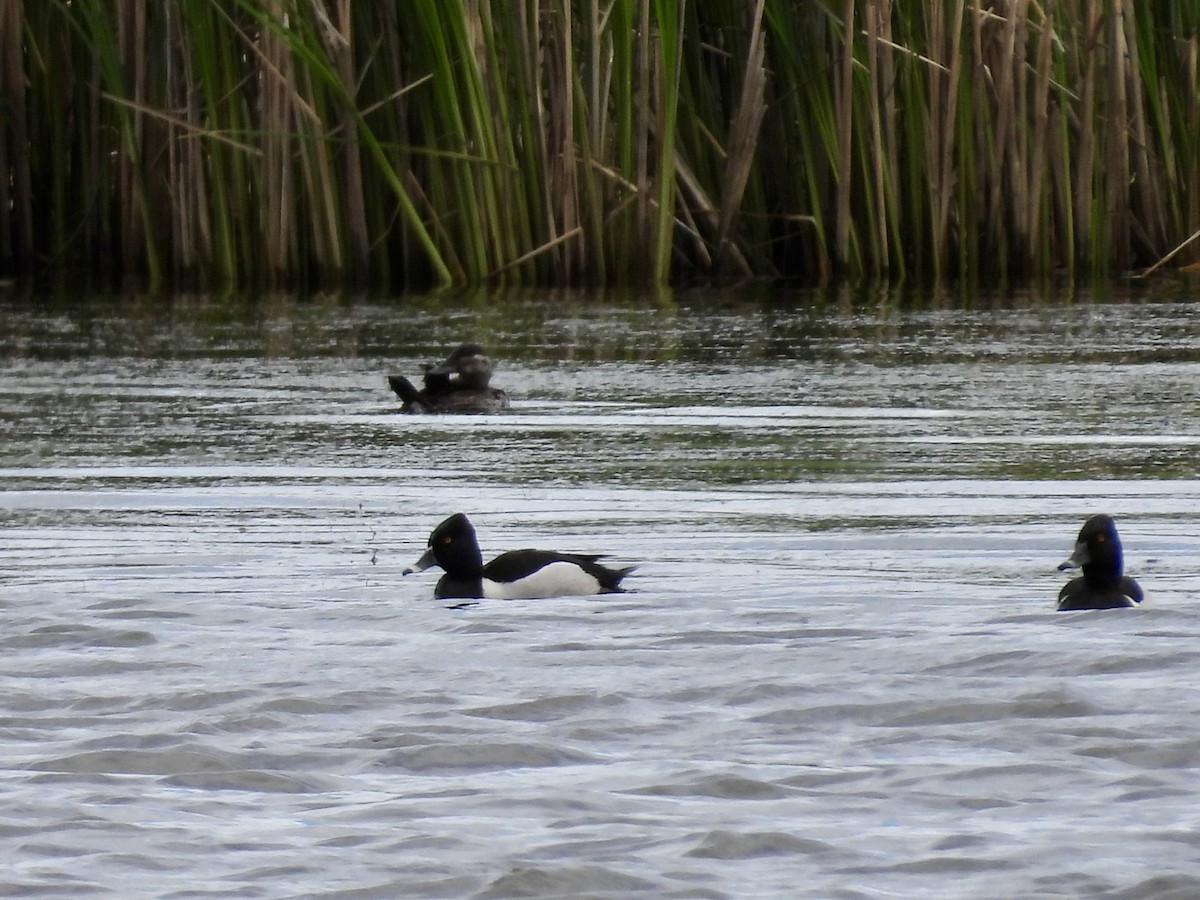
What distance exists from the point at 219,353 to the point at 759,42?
4.44m

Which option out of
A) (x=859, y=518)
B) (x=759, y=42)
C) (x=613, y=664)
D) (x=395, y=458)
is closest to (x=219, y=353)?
(x=395, y=458)

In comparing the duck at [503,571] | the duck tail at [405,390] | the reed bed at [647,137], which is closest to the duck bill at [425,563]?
the duck at [503,571]

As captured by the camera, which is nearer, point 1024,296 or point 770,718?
point 770,718

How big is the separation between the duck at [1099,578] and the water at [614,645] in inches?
1.9

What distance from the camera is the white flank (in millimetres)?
5926

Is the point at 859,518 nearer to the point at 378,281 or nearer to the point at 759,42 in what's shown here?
the point at 759,42

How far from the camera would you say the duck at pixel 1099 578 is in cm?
547

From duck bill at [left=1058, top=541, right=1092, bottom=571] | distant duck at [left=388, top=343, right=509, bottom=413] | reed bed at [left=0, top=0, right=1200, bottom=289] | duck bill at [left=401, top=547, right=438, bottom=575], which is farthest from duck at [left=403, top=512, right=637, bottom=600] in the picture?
reed bed at [left=0, top=0, right=1200, bottom=289]

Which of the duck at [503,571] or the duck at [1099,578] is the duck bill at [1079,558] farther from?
the duck at [503,571]

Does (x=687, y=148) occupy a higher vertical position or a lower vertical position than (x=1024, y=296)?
higher

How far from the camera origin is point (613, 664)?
5.17 metres

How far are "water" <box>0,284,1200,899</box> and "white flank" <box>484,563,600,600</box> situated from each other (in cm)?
7

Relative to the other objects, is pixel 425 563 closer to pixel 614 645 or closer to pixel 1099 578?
pixel 614 645

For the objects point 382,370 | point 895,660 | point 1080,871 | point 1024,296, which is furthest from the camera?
point 1024,296
